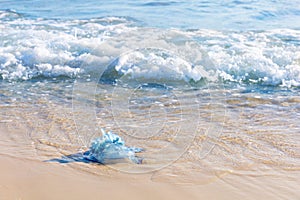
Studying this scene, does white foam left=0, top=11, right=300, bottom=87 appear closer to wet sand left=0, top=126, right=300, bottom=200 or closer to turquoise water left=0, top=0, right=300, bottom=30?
turquoise water left=0, top=0, right=300, bottom=30

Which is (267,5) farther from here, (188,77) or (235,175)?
(235,175)

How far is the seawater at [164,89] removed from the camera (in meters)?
3.22

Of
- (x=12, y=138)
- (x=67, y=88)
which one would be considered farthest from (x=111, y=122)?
(x=67, y=88)

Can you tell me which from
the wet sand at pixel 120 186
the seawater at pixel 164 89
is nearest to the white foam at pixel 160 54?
the seawater at pixel 164 89

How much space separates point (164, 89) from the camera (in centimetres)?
515

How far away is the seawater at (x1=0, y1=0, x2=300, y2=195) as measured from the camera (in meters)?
3.22

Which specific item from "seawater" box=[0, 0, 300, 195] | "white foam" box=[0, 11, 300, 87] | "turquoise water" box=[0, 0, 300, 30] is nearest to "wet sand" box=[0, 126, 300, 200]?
"seawater" box=[0, 0, 300, 195]

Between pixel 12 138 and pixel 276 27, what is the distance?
6.77 metres

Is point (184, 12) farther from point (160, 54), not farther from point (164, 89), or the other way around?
point (164, 89)

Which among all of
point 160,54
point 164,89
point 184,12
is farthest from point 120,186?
point 184,12

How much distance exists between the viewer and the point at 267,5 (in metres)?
11.5

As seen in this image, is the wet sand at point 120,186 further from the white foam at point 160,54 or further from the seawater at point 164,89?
the white foam at point 160,54

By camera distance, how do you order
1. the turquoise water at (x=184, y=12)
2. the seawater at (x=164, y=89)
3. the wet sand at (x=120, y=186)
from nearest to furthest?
1. the wet sand at (x=120, y=186)
2. the seawater at (x=164, y=89)
3. the turquoise water at (x=184, y=12)

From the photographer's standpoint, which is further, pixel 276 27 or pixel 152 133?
pixel 276 27
